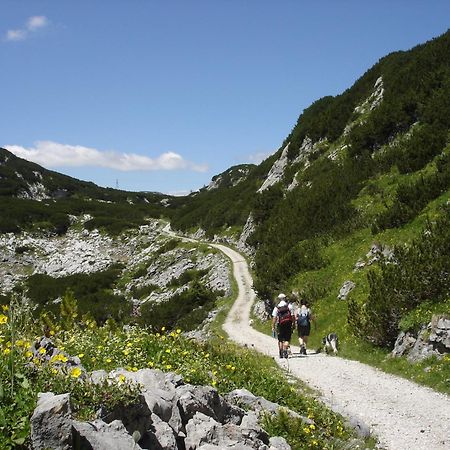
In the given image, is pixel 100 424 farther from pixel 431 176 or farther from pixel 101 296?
pixel 101 296

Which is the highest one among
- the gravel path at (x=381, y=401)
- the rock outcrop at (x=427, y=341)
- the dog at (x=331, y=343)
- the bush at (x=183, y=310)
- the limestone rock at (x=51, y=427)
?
the rock outcrop at (x=427, y=341)

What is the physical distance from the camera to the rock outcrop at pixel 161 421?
4.54 metres

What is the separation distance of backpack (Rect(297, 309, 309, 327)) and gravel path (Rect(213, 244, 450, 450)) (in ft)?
3.91

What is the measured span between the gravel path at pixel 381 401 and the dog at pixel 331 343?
0.43 metres

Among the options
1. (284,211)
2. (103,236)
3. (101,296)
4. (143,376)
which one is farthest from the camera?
(103,236)

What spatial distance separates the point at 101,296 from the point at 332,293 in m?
28.1

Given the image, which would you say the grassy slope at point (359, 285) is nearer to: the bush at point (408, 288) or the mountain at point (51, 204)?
the bush at point (408, 288)

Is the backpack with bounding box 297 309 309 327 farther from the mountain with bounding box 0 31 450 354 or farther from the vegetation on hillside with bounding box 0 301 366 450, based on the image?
the vegetation on hillside with bounding box 0 301 366 450

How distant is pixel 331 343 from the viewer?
55.7 feet

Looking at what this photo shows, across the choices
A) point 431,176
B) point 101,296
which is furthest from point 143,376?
point 101,296

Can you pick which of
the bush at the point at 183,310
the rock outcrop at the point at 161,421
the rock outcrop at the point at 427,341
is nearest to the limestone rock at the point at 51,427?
the rock outcrop at the point at 161,421

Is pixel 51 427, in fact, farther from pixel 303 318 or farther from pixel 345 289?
pixel 345 289

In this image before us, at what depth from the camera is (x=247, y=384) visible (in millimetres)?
9812

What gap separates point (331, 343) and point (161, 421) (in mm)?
12036
